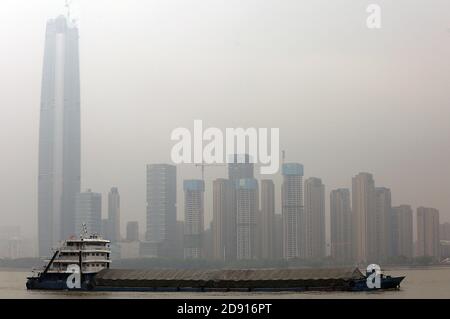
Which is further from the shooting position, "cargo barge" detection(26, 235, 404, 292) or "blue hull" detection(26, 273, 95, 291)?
"blue hull" detection(26, 273, 95, 291)

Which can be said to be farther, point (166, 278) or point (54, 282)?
point (54, 282)

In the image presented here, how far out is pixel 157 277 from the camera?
40344 mm

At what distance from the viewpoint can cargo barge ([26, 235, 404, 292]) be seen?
126 ft

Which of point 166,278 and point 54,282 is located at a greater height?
point 166,278

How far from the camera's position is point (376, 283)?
38219 millimetres

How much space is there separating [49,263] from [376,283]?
607 inches

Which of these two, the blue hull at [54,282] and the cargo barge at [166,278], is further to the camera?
the blue hull at [54,282]

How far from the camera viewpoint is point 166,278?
40125 mm

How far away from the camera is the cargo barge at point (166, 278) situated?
38.4 meters

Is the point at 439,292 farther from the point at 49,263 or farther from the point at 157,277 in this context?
the point at 49,263
